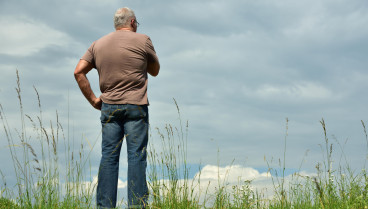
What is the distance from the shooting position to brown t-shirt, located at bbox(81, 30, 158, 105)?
468 cm

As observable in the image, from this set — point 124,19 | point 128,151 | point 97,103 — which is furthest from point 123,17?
point 128,151

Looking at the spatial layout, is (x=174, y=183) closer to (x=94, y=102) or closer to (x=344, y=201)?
(x=94, y=102)

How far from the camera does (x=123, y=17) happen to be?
5.09 metres

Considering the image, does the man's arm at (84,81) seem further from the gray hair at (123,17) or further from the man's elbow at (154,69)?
the man's elbow at (154,69)

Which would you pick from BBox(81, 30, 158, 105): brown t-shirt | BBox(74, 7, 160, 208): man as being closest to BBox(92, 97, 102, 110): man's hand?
BBox(74, 7, 160, 208): man

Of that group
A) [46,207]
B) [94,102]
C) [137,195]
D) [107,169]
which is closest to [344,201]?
[137,195]

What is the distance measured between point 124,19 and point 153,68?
75cm

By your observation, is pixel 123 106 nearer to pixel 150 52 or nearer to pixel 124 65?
pixel 124 65

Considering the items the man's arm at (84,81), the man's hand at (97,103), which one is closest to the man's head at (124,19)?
the man's arm at (84,81)

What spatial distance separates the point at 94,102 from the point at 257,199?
2597mm

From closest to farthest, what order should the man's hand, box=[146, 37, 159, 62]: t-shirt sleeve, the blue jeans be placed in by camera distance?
the blue jeans → box=[146, 37, 159, 62]: t-shirt sleeve → the man's hand

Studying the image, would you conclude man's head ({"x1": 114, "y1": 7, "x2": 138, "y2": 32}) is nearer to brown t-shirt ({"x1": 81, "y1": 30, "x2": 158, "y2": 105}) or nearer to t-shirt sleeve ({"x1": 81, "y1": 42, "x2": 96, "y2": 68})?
brown t-shirt ({"x1": 81, "y1": 30, "x2": 158, "y2": 105})

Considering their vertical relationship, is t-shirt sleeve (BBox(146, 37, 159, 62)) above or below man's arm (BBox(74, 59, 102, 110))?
above

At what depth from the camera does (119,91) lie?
185 inches
